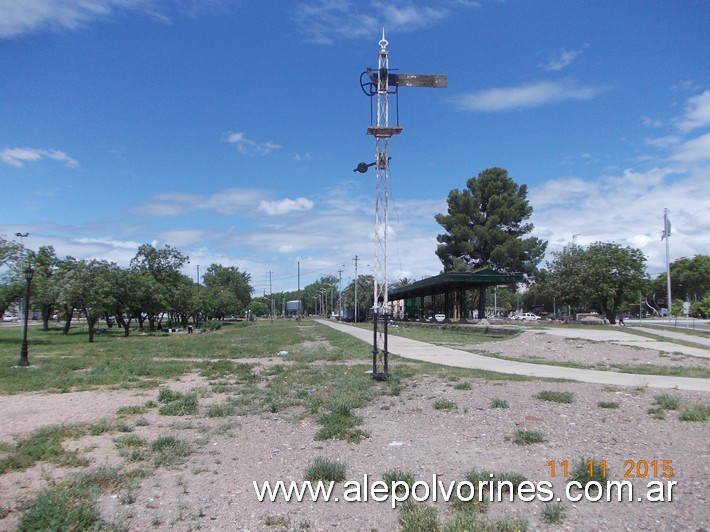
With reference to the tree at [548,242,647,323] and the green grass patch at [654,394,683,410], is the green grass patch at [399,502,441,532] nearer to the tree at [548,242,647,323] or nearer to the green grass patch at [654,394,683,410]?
the green grass patch at [654,394,683,410]

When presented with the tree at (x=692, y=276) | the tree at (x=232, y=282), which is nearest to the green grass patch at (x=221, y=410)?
the tree at (x=232, y=282)

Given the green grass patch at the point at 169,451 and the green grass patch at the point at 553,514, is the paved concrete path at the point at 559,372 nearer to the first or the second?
the green grass patch at the point at 553,514

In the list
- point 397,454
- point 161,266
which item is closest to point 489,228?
point 161,266

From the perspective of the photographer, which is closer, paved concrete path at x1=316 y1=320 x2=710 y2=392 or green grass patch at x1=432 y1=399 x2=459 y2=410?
green grass patch at x1=432 y1=399 x2=459 y2=410

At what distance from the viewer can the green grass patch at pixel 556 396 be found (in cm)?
984

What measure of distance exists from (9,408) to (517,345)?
19.9 meters

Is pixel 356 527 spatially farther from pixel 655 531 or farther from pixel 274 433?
pixel 274 433

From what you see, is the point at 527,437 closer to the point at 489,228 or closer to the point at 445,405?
the point at 445,405

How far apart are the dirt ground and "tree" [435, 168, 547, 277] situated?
53001 mm

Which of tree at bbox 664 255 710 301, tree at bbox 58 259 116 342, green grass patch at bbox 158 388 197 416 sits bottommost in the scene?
green grass patch at bbox 158 388 197 416

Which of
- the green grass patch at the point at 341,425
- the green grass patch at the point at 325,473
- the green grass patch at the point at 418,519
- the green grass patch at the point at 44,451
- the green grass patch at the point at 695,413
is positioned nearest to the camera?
the green grass patch at the point at 418,519

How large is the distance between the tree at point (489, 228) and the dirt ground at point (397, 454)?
53001 millimetres

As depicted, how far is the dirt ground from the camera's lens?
5.04 m

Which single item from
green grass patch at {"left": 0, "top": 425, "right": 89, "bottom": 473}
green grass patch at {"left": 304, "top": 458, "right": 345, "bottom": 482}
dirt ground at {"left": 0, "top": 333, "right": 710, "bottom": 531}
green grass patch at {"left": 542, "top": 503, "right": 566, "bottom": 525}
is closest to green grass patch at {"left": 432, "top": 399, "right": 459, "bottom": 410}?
dirt ground at {"left": 0, "top": 333, "right": 710, "bottom": 531}
